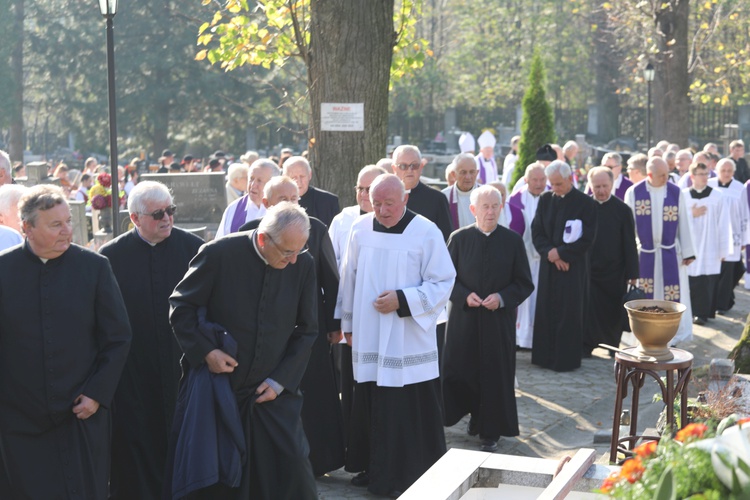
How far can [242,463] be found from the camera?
5414mm

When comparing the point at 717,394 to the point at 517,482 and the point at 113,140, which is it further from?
the point at 113,140

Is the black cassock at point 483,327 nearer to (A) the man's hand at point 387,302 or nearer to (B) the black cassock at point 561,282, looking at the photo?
(A) the man's hand at point 387,302

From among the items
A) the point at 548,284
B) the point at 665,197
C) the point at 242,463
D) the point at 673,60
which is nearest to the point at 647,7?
the point at 673,60

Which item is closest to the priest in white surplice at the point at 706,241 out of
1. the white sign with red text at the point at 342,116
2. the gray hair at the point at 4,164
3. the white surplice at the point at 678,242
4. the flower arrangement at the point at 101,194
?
the white surplice at the point at 678,242

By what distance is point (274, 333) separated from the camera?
5535mm

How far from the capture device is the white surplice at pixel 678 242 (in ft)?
38.1

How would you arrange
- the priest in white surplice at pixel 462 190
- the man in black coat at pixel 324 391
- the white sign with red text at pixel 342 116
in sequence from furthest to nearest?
1. the priest in white surplice at pixel 462 190
2. the white sign with red text at pixel 342 116
3. the man in black coat at pixel 324 391

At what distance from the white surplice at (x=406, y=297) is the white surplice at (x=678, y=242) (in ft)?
17.2

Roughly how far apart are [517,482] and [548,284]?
6.20 meters

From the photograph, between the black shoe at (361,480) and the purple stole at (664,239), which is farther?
the purple stole at (664,239)

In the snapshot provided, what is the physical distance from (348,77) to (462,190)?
1.57 m

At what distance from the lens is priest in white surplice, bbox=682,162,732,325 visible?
13203 millimetres

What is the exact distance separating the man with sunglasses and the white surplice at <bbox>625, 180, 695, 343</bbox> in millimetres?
6569

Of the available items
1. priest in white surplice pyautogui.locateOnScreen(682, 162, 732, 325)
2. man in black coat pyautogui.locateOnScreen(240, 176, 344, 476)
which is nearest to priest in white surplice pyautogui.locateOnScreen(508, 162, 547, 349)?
priest in white surplice pyautogui.locateOnScreen(682, 162, 732, 325)
